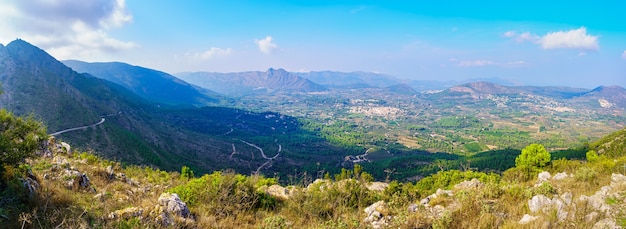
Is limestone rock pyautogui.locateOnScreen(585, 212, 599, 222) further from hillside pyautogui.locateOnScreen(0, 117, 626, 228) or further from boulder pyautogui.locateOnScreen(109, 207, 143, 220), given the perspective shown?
boulder pyautogui.locateOnScreen(109, 207, 143, 220)

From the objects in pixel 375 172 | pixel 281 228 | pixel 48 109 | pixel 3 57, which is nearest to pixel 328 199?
pixel 281 228

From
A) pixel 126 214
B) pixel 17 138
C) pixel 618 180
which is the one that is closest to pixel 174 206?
pixel 126 214

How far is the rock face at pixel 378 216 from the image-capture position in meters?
6.72

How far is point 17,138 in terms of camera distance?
775 centimetres

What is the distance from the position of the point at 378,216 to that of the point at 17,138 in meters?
9.61

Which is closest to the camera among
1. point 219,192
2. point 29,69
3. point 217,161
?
point 219,192

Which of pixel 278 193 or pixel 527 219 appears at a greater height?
pixel 527 219

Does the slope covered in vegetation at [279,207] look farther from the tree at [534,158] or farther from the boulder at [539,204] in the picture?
the tree at [534,158]

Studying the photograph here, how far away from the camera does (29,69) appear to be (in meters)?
87.8

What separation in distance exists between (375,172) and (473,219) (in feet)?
224

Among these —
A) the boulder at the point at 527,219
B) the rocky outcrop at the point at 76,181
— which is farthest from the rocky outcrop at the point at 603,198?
the rocky outcrop at the point at 76,181

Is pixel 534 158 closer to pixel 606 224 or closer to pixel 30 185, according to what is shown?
pixel 606 224

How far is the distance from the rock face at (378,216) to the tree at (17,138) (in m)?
8.61

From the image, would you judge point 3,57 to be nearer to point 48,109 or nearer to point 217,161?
point 48,109
